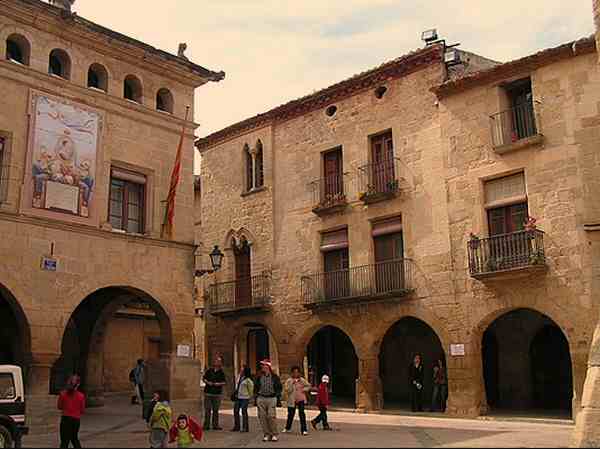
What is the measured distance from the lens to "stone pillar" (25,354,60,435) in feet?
46.5

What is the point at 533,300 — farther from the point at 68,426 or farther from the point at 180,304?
the point at 68,426

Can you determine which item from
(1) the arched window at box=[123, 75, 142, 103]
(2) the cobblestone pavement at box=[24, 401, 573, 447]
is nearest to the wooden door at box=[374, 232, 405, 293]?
(2) the cobblestone pavement at box=[24, 401, 573, 447]

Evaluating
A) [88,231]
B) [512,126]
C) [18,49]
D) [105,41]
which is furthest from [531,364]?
[18,49]

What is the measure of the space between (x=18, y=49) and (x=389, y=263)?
11648 mm

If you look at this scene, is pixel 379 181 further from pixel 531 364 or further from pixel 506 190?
pixel 531 364

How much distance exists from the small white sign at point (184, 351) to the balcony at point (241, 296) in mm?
8009

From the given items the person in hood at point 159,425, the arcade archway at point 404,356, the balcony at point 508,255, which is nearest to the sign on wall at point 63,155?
the person in hood at point 159,425

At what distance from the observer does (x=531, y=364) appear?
21.1 m

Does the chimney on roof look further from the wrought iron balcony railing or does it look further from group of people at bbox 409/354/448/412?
group of people at bbox 409/354/448/412

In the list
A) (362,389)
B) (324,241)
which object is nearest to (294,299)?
(324,241)

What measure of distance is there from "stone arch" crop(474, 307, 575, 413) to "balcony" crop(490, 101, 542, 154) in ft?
15.2

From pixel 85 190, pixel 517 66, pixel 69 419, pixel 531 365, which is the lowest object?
pixel 69 419

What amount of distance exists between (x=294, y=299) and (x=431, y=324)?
551 centimetres

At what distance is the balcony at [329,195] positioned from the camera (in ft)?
77.2
